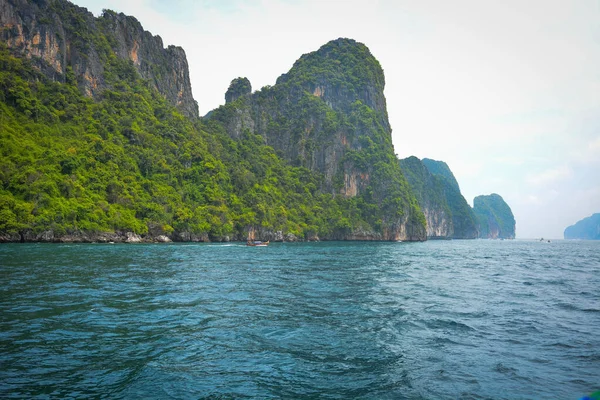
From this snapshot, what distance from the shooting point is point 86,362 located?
9.05 meters

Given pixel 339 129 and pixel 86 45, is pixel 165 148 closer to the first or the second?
pixel 86 45

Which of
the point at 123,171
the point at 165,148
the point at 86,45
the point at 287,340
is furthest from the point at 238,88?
the point at 287,340

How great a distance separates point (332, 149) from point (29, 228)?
114420 millimetres

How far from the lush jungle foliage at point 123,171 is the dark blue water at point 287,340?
43187 mm

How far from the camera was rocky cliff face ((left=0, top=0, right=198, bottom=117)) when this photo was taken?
83188 mm

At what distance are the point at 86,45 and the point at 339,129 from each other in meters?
94.7

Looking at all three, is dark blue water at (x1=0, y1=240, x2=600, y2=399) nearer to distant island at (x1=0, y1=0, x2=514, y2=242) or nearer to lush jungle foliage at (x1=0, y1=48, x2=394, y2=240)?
lush jungle foliage at (x1=0, y1=48, x2=394, y2=240)

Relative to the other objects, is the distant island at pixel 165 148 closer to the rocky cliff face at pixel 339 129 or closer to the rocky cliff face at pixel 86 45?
the rocky cliff face at pixel 86 45

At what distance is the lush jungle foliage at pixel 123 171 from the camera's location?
5828cm

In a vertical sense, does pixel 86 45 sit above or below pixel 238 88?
below

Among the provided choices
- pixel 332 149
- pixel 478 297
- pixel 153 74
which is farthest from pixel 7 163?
pixel 332 149

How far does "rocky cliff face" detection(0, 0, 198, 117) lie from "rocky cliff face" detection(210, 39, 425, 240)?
22.8m

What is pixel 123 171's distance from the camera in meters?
78.1

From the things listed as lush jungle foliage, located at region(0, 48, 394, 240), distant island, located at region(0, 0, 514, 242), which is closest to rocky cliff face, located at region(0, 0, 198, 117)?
distant island, located at region(0, 0, 514, 242)
